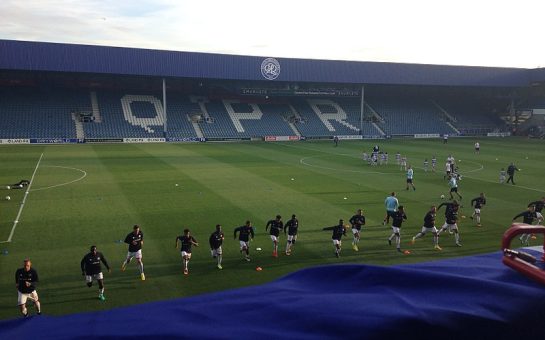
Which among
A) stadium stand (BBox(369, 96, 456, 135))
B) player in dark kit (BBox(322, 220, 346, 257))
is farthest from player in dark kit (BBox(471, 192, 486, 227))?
stadium stand (BBox(369, 96, 456, 135))

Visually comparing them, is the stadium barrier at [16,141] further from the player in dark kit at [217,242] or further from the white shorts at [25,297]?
the white shorts at [25,297]

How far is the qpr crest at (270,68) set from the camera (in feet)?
212

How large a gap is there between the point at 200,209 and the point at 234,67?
1703 inches

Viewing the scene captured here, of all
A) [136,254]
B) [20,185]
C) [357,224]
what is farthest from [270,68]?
[136,254]

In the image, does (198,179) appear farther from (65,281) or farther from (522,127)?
(522,127)

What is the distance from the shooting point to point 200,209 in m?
23.2

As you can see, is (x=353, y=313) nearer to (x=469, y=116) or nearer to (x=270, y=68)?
(x=270, y=68)

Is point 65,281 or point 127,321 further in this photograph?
point 65,281

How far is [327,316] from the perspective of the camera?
7.50 feet

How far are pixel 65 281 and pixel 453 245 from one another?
14593 millimetres

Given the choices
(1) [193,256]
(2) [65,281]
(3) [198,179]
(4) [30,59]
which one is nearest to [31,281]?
(2) [65,281]

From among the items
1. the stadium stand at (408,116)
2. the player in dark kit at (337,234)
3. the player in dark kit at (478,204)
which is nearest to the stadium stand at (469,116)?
the stadium stand at (408,116)

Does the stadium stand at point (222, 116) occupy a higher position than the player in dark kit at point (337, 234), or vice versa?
the stadium stand at point (222, 116)

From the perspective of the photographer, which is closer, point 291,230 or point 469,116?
point 291,230
